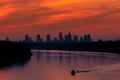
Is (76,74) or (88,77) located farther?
(76,74)

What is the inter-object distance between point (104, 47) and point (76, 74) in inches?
2950

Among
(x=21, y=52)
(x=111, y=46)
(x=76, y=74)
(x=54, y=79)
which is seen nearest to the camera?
(x=54, y=79)

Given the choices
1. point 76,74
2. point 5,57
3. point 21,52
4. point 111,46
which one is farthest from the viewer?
point 111,46

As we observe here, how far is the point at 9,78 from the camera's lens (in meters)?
28.7

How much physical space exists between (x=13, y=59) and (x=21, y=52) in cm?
828

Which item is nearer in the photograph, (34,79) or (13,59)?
(34,79)

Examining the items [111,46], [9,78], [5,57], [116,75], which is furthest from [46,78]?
[111,46]

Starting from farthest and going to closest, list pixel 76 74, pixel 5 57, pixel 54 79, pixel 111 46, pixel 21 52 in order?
pixel 111 46 → pixel 21 52 → pixel 5 57 → pixel 76 74 → pixel 54 79

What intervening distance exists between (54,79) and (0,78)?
14.8 feet

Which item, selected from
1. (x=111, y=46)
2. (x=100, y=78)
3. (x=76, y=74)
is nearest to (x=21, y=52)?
(x=76, y=74)

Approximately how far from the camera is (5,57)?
1828 inches

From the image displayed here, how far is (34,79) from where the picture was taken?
91.2 ft

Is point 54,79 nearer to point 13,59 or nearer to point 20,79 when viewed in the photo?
point 20,79

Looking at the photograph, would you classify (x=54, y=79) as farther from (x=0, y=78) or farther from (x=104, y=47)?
(x=104, y=47)
